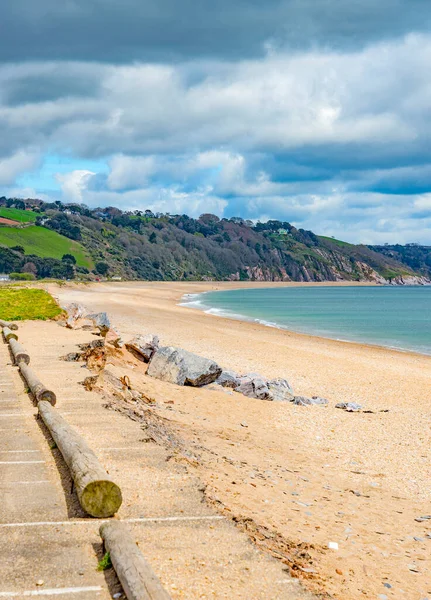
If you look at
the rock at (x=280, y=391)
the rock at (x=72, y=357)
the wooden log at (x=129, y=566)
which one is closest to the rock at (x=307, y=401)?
the rock at (x=280, y=391)

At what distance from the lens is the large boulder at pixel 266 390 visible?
19422mm

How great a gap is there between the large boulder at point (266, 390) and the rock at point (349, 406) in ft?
5.32

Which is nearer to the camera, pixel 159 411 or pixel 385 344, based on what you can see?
pixel 159 411

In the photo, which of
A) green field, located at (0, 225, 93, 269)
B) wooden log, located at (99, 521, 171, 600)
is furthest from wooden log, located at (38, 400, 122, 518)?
green field, located at (0, 225, 93, 269)

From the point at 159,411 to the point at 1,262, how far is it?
485 feet

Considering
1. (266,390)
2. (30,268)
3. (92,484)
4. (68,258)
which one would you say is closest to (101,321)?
(266,390)

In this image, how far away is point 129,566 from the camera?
586cm

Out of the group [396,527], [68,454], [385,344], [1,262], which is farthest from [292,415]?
[1,262]

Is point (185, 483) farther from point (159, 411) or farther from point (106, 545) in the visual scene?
point (159, 411)

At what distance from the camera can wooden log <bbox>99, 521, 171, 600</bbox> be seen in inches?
214

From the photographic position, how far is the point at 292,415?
1739 cm

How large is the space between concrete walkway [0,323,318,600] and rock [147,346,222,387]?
25.2ft

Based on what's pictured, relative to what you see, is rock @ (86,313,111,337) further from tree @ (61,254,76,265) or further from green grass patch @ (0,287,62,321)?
tree @ (61,254,76,265)

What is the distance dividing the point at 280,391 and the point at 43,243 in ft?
575
